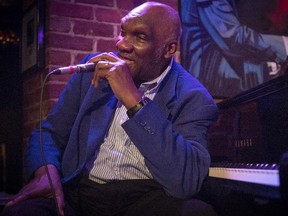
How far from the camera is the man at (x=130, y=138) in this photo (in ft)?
4.88

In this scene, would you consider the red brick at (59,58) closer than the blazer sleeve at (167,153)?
No

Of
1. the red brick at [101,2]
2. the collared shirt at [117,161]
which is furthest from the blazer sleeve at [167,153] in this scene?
the red brick at [101,2]

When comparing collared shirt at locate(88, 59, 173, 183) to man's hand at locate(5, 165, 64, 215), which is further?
collared shirt at locate(88, 59, 173, 183)

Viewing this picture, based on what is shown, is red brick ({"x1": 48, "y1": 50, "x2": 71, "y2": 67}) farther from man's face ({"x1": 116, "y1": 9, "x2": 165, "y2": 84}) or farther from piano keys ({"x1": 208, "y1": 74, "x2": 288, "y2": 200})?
piano keys ({"x1": 208, "y1": 74, "x2": 288, "y2": 200})

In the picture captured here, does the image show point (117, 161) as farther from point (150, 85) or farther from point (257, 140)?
point (257, 140)

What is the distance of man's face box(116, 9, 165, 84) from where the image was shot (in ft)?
5.97

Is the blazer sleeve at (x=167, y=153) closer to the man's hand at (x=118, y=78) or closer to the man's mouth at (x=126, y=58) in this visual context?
the man's hand at (x=118, y=78)

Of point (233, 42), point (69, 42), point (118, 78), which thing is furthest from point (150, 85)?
point (233, 42)

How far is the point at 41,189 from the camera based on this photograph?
156 cm

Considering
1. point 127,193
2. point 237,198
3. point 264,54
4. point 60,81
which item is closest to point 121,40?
point 60,81

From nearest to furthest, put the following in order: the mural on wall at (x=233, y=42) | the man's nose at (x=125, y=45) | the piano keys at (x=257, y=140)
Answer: the piano keys at (x=257, y=140) < the man's nose at (x=125, y=45) < the mural on wall at (x=233, y=42)

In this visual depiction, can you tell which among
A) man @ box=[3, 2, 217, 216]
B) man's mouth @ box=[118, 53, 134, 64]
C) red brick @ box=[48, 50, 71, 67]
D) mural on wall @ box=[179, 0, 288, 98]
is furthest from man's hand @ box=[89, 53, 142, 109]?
mural on wall @ box=[179, 0, 288, 98]

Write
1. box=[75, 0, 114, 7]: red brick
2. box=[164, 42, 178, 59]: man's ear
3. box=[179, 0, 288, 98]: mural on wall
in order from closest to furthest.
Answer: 1. box=[164, 42, 178, 59]: man's ear
2. box=[75, 0, 114, 7]: red brick
3. box=[179, 0, 288, 98]: mural on wall

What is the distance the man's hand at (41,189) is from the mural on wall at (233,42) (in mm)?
1480
